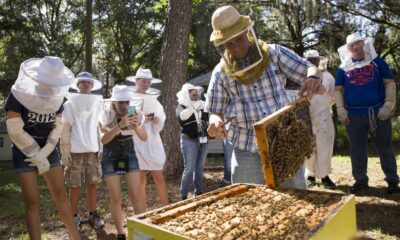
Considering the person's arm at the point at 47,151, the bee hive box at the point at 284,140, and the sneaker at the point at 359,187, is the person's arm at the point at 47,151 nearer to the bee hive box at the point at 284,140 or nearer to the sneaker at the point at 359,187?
the bee hive box at the point at 284,140

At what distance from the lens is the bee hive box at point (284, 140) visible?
2.41 m

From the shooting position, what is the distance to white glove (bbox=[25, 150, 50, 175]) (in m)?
3.57

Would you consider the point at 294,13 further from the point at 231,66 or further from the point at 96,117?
the point at 231,66

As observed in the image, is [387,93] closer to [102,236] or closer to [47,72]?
[102,236]

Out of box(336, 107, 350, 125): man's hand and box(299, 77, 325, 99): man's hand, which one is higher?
box(299, 77, 325, 99): man's hand

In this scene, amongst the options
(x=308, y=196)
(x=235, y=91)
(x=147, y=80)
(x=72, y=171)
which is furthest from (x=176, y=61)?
(x=308, y=196)

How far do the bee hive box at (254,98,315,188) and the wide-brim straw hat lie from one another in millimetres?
651

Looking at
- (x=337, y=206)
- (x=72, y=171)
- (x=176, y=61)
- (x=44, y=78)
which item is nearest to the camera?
(x=337, y=206)

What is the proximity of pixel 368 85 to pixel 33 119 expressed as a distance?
14.8ft

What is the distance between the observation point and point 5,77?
1716cm

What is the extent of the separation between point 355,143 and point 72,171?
4.16m

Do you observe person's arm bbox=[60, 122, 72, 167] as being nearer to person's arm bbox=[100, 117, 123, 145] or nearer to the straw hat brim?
person's arm bbox=[100, 117, 123, 145]

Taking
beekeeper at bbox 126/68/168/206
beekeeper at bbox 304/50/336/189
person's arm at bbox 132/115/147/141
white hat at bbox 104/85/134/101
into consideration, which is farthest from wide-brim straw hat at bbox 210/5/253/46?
beekeeper at bbox 304/50/336/189

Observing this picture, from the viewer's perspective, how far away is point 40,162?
11.8 ft
